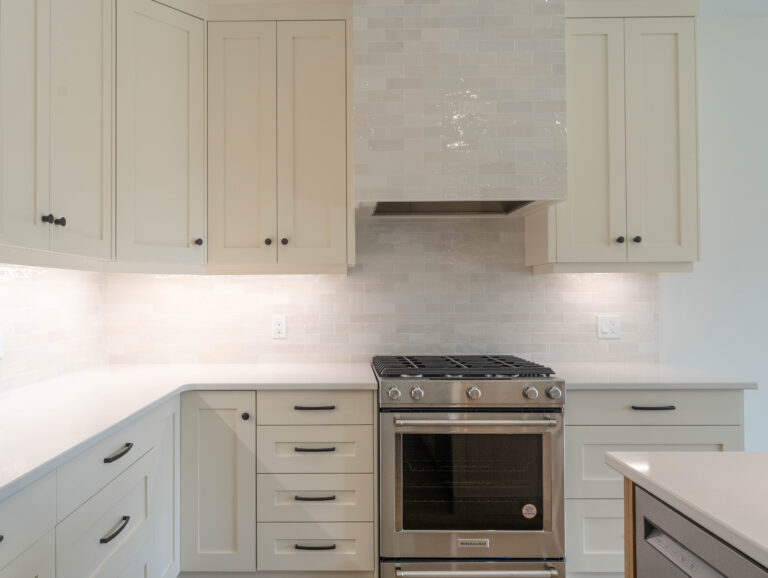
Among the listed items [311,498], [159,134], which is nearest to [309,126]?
[159,134]

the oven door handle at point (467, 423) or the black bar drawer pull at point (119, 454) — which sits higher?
the black bar drawer pull at point (119, 454)

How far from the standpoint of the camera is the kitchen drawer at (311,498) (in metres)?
2.08

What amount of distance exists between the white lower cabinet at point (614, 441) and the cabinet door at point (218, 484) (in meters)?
1.31

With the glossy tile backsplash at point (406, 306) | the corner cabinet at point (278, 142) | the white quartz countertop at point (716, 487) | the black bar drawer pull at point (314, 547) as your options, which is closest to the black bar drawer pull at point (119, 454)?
the black bar drawer pull at point (314, 547)

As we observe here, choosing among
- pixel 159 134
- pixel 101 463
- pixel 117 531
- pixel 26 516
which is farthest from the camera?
pixel 159 134

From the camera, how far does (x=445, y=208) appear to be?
8.13 ft

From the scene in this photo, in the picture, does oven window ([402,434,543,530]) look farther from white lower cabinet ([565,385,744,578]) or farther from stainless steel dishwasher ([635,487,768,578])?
stainless steel dishwasher ([635,487,768,578])

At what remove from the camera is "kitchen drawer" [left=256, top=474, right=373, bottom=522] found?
2076mm

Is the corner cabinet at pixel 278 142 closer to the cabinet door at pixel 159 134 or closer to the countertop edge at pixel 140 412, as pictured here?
the cabinet door at pixel 159 134

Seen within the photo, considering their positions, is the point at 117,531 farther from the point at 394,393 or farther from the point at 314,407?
the point at 394,393

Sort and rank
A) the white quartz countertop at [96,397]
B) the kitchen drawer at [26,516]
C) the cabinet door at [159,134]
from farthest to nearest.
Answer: the cabinet door at [159,134], the white quartz countertop at [96,397], the kitchen drawer at [26,516]

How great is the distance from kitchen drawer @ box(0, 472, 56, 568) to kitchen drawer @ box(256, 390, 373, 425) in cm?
96

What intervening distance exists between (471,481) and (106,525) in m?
1.30

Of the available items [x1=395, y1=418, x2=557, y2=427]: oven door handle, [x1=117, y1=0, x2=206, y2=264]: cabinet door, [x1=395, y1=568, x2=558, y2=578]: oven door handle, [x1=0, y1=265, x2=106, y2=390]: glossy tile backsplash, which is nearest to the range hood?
[x1=117, y1=0, x2=206, y2=264]: cabinet door
